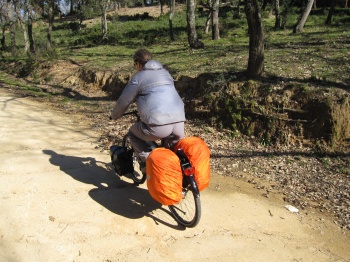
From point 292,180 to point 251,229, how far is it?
1591 mm

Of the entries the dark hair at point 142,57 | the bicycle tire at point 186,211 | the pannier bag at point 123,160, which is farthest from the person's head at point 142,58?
the bicycle tire at point 186,211

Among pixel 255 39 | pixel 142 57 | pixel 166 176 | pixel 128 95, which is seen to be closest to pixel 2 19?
pixel 255 39

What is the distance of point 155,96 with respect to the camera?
12.1 feet

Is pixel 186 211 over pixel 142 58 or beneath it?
beneath

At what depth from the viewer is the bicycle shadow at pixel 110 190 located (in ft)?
13.8

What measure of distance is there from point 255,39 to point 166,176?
4.92 meters

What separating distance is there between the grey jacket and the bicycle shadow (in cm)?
126

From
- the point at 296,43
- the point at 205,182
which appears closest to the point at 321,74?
the point at 296,43

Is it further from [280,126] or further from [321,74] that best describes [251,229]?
[321,74]

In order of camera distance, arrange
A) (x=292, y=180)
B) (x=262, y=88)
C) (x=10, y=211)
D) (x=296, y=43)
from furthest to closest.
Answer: (x=296, y=43) → (x=262, y=88) → (x=292, y=180) → (x=10, y=211)

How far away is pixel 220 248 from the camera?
3652mm

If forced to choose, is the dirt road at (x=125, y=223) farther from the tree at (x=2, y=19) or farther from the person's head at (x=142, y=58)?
the tree at (x=2, y=19)

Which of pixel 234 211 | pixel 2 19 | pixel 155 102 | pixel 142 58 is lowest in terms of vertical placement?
pixel 234 211

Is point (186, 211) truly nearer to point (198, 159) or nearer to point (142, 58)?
point (198, 159)
